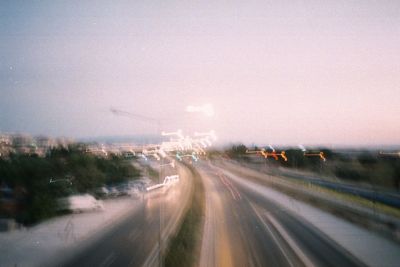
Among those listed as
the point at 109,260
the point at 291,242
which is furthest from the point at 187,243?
the point at 291,242

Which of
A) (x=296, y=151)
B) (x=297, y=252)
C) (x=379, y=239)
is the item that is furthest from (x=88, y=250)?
(x=296, y=151)

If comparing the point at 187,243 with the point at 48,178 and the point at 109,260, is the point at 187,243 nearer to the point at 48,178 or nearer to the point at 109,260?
the point at 109,260

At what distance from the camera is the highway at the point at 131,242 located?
27.2 ft

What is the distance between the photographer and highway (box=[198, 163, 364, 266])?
814 cm

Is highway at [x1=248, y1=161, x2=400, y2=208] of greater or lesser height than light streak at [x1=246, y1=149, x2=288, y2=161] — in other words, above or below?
below

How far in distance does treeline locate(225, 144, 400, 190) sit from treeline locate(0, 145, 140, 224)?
1153 centimetres

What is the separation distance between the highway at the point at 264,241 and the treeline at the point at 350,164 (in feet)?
27.9

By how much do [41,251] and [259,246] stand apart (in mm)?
5253

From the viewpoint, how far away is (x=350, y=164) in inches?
1065

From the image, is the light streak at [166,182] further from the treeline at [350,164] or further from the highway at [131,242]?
the treeline at [350,164]

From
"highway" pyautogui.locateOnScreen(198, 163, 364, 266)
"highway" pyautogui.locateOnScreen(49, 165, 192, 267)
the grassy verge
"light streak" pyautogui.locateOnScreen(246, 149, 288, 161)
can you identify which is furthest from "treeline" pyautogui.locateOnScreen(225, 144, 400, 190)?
"highway" pyautogui.locateOnScreen(49, 165, 192, 267)

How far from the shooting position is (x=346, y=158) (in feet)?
95.8

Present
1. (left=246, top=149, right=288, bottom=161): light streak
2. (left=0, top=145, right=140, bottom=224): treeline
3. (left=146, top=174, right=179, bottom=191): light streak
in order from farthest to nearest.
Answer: (left=246, top=149, right=288, bottom=161): light streak → (left=146, top=174, right=179, bottom=191): light streak → (left=0, top=145, right=140, bottom=224): treeline

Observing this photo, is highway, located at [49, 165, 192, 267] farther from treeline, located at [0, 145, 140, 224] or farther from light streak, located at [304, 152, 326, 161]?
light streak, located at [304, 152, 326, 161]
